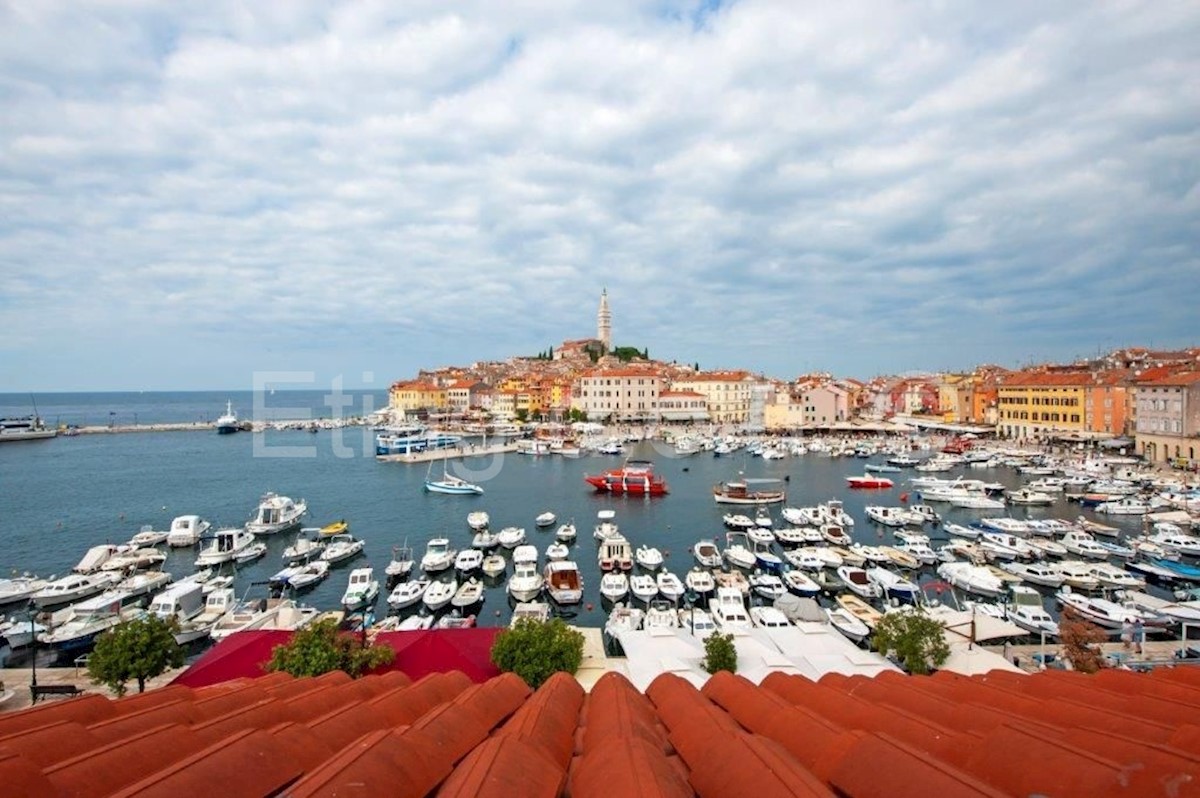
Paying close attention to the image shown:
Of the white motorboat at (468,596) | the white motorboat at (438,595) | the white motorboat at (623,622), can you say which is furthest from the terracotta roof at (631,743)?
the white motorboat at (438,595)

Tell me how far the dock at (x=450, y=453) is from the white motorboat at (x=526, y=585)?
32.9 m

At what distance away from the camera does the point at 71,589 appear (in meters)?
20.3

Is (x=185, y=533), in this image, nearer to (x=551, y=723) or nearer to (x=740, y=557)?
(x=740, y=557)

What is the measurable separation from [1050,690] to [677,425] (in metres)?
72.5

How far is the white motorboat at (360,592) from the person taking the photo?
19.2 metres

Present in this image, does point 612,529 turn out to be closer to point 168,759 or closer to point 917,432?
point 168,759

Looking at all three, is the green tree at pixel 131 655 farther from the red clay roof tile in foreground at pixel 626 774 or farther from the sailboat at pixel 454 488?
the sailboat at pixel 454 488

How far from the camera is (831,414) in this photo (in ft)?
238

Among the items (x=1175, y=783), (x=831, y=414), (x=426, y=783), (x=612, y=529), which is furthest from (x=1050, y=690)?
(x=831, y=414)

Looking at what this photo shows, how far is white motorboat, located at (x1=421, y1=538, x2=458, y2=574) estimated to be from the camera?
22.9 metres

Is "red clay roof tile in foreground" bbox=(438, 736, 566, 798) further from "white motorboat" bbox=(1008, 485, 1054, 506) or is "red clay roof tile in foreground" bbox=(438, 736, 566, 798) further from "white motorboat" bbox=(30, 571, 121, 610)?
"white motorboat" bbox=(1008, 485, 1054, 506)

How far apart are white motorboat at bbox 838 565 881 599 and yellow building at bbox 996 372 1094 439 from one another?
4120cm

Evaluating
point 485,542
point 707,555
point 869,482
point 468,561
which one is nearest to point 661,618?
point 707,555

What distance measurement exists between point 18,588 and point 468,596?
14.5 meters
